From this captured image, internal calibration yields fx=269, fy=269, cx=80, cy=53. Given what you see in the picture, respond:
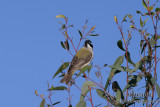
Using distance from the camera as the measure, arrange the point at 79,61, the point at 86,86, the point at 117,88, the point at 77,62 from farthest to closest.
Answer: the point at 79,61 → the point at 77,62 → the point at 117,88 → the point at 86,86

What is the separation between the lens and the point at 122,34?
2.44m

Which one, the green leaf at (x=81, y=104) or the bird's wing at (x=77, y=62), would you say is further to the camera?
the bird's wing at (x=77, y=62)

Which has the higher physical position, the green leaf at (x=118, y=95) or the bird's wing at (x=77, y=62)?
the bird's wing at (x=77, y=62)

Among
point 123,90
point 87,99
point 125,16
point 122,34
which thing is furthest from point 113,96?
point 125,16

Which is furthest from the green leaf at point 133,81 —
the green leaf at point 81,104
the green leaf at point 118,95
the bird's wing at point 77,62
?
the bird's wing at point 77,62

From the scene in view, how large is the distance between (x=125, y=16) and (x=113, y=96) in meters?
0.77

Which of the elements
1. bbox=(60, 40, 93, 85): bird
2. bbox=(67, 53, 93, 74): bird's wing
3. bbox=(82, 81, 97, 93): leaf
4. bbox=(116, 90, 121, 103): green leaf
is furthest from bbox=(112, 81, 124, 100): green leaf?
bbox=(67, 53, 93, 74): bird's wing

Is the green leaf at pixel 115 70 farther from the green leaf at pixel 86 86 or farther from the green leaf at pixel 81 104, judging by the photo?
the green leaf at pixel 81 104

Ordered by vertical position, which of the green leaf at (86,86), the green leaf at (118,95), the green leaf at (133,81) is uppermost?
the green leaf at (86,86)

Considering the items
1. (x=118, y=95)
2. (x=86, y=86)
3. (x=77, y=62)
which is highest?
(x=77, y=62)

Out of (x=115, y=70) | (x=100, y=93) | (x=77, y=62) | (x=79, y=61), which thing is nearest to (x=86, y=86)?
(x=100, y=93)

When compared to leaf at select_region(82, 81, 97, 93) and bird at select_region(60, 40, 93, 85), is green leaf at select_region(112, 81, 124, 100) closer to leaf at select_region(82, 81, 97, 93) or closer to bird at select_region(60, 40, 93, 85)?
leaf at select_region(82, 81, 97, 93)

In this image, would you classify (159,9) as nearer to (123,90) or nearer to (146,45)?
(146,45)

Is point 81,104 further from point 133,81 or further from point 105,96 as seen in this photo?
point 133,81
